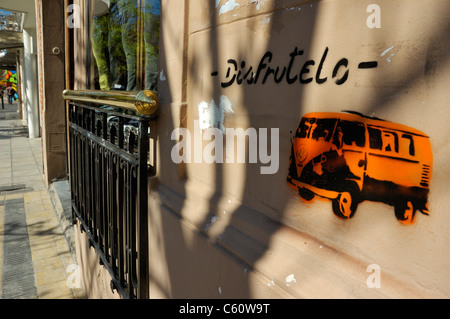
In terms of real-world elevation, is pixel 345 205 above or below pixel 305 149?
below

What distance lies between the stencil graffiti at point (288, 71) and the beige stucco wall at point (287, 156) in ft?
0.05

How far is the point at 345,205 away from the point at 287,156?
28cm

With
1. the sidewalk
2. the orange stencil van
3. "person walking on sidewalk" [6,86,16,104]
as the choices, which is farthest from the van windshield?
"person walking on sidewalk" [6,86,16,104]

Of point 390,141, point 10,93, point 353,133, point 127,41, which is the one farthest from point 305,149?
point 10,93

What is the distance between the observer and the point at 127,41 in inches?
121

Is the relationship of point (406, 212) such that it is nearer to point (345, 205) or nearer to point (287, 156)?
point (345, 205)

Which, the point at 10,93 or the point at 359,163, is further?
the point at 10,93

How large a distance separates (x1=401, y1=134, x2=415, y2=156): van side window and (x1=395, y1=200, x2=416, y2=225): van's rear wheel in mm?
122

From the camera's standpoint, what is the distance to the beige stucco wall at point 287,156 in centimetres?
81

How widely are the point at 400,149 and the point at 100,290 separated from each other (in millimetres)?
2977

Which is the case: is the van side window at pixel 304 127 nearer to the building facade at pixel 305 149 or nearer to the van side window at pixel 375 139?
the building facade at pixel 305 149

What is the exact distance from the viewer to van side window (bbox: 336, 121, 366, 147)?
954 mm

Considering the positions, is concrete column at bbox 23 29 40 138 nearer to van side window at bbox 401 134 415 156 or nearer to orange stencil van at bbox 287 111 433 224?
orange stencil van at bbox 287 111 433 224
